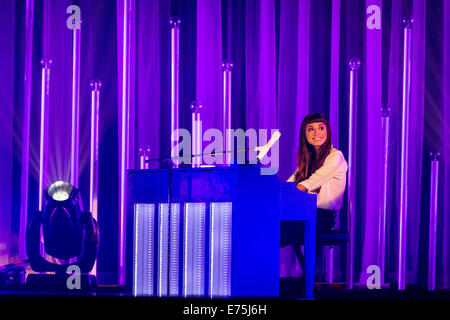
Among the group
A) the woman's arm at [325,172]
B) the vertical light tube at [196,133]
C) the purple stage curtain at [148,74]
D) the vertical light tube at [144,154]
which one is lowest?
the woman's arm at [325,172]

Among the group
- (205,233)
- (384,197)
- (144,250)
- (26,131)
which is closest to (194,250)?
(205,233)

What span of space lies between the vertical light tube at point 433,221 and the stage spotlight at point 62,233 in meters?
2.79

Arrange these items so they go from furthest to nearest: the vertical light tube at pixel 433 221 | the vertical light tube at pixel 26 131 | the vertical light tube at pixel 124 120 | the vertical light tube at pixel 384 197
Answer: the vertical light tube at pixel 26 131, the vertical light tube at pixel 124 120, the vertical light tube at pixel 384 197, the vertical light tube at pixel 433 221

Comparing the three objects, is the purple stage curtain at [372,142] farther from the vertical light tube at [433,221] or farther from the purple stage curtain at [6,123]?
the purple stage curtain at [6,123]

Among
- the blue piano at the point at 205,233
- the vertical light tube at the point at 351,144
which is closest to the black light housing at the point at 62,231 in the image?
the blue piano at the point at 205,233

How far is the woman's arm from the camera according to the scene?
16.3 feet

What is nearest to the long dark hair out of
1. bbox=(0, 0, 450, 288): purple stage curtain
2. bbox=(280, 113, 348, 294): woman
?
bbox=(280, 113, 348, 294): woman

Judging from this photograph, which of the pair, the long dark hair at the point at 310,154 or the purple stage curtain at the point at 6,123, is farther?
the purple stage curtain at the point at 6,123

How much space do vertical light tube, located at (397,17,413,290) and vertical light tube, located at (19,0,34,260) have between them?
3315 mm

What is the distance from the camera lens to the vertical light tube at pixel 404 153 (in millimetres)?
5227

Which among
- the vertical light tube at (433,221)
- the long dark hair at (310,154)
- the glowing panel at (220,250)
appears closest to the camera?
the glowing panel at (220,250)

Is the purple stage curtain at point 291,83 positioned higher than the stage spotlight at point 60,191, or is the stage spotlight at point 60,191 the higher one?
the purple stage curtain at point 291,83

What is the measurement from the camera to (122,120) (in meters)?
5.56
